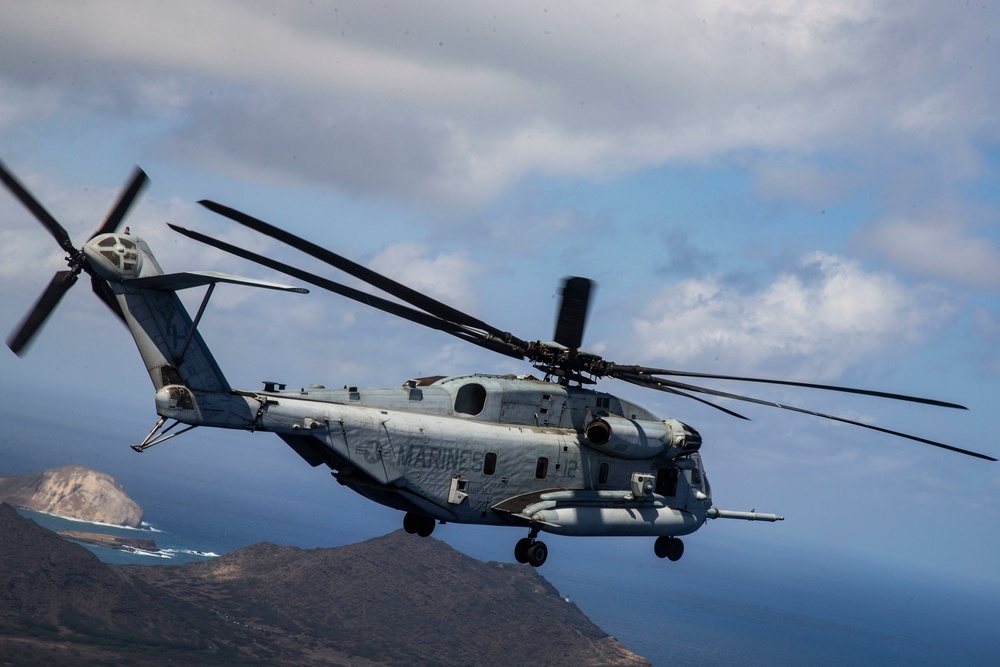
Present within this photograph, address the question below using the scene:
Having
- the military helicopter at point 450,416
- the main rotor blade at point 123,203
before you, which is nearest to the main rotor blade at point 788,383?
the military helicopter at point 450,416

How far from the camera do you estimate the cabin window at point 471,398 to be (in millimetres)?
36219

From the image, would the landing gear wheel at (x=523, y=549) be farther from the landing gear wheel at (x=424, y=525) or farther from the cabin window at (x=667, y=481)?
the cabin window at (x=667, y=481)

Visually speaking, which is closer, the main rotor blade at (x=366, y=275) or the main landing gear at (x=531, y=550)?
the main rotor blade at (x=366, y=275)

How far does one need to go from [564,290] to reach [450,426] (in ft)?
22.5

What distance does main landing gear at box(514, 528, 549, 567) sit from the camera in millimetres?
36312

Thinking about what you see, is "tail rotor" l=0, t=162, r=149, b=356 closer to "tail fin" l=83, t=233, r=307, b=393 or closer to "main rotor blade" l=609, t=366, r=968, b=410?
"tail fin" l=83, t=233, r=307, b=393

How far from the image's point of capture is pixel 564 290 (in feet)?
120

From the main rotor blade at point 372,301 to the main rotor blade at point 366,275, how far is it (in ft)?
1.29

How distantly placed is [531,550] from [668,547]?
8908 mm

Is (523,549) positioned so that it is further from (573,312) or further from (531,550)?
(573,312)

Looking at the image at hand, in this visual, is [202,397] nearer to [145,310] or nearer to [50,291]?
[145,310]

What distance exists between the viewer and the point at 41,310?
29.9 m

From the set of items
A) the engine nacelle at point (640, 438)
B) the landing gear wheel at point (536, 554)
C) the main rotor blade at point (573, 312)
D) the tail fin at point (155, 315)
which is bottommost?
the landing gear wheel at point (536, 554)

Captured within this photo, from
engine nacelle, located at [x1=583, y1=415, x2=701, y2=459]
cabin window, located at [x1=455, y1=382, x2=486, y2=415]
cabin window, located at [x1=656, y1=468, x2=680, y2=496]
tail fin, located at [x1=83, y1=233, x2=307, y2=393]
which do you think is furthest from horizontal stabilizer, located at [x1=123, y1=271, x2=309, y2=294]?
cabin window, located at [x1=656, y1=468, x2=680, y2=496]
